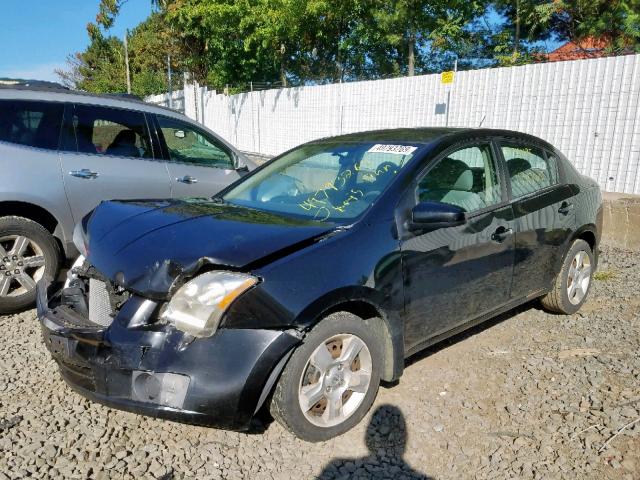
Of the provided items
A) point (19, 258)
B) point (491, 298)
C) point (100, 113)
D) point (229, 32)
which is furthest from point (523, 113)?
point (229, 32)

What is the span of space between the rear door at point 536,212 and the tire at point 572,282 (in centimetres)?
17

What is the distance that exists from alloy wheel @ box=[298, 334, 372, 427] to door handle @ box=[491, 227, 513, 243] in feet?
4.19

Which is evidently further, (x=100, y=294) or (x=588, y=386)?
(x=588, y=386)

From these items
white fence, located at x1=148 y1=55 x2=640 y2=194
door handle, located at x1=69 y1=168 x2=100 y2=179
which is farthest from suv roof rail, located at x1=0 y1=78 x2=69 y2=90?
white fence, located at x1=148 y1=55 x2=640 y2=194

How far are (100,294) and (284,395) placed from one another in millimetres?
1136

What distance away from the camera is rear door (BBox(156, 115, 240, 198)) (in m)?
5.21

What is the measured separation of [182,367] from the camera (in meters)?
2.30

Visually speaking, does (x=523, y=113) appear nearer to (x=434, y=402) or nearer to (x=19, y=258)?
(x=434, y=402)

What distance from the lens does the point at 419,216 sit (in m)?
2.94

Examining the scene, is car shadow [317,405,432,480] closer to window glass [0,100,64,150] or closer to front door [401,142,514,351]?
front door [401,142,514,351]

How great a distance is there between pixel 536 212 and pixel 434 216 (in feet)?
4.38

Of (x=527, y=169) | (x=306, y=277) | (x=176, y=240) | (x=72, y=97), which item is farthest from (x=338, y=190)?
(x=72, y=97)

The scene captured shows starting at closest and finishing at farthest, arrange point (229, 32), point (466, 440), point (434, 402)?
point (466, 440)
point (434, 402)
point (229, 32)

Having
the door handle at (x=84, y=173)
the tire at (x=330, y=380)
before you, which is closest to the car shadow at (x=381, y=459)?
the tire at (x=330, y=380)
